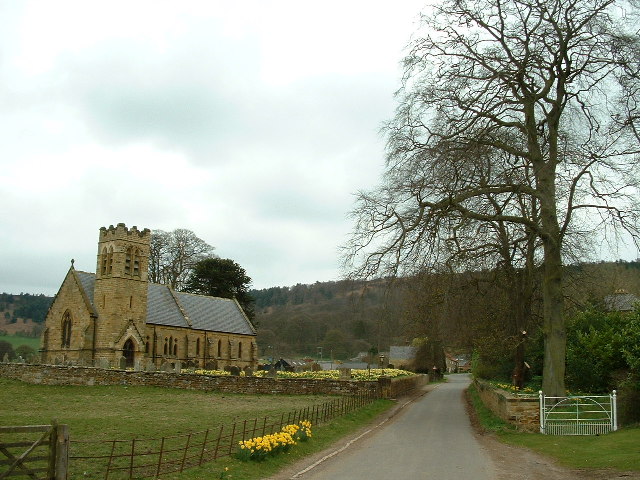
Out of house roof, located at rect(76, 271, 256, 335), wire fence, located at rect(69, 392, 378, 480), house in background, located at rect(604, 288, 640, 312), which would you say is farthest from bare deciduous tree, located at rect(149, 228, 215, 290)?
wire fence, located at rect(69, 392, 378, 480)

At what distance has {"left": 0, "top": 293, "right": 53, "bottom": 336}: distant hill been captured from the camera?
128575mm

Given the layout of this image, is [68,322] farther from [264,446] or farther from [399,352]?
[399,352]

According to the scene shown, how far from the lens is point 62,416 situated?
1931 centimetres

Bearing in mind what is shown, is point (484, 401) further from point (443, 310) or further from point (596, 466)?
point (596, 466)

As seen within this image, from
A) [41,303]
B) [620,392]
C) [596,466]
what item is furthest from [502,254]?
[41,303]

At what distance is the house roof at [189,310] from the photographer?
164 ft

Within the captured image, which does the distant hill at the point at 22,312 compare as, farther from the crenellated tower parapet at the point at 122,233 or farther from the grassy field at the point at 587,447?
the grassy field at the point at 587,447

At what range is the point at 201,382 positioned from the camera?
3244 centimetres

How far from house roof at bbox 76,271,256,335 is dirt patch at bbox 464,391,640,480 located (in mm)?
36199

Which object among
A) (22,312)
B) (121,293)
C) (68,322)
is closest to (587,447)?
(121,293)

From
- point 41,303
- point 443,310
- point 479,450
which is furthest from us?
point 41,303

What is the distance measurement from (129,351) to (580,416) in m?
33.8

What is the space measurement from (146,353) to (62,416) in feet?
97.2

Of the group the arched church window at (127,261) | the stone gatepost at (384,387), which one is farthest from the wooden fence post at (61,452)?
the arched church window at (127,261)
